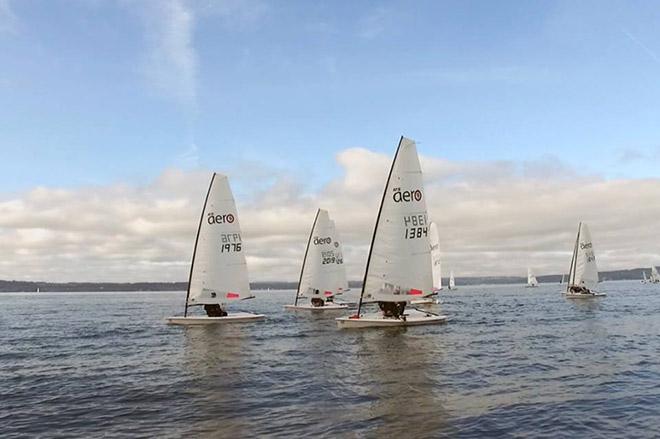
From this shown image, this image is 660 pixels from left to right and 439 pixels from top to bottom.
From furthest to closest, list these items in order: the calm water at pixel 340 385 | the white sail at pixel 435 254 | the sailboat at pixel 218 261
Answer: the white sail at pixel 435 254
the sailboat at pixel 218 261
the calm water at pixel 340 385

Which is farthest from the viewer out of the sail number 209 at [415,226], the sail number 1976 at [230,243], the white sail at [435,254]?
the white sail at [435,254]

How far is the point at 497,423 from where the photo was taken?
14.8 meters

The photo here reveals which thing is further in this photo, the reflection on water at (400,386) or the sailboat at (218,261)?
the sailboat at (218,261)

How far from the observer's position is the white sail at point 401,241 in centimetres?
3941

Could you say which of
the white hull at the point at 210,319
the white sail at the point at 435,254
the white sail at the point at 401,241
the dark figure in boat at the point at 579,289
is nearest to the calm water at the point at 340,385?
the white sail at the point at 401,241

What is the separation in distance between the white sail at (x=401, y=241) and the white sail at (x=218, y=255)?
43.2ft

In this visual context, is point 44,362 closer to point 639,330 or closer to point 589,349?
point 589,349

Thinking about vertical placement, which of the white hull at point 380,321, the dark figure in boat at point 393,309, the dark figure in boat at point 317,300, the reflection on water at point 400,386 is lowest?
the reflection on water at point 400,386

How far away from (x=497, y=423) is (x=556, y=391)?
510 centimetres

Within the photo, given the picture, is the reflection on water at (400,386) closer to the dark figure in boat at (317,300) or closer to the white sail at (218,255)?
the white sail at (218,255)

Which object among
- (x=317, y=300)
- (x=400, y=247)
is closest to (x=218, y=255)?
(x=400, y=247)

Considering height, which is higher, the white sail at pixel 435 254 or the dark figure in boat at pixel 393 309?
the white sail at pixel 435 254

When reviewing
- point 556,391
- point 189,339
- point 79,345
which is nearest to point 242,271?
point 189,339

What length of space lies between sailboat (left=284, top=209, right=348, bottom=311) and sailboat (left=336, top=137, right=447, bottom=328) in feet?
74.6
